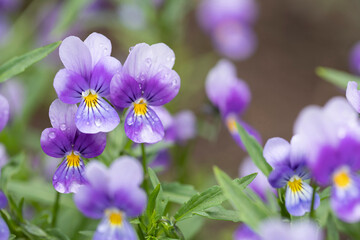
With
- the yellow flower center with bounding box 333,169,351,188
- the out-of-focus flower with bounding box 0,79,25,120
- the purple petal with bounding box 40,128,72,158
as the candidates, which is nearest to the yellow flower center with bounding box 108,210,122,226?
the purple petal with bounding box 40,128,72,158

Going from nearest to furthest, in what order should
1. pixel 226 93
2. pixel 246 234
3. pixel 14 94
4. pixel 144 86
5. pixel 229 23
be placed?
1. pixel 144 86
2. pixel 246 234
3. pixel 226 93
4. pixel 14 94
5. pixel 229 23

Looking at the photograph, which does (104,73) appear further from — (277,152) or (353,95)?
(353,95)

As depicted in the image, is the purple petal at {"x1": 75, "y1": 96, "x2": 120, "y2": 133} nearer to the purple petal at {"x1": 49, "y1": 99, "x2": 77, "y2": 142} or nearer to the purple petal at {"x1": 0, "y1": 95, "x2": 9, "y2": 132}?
the purple petal at {"x1": 49, "y1": 99, "x2": 77, "y2": 142}

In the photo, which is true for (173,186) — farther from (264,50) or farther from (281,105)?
(264,50)

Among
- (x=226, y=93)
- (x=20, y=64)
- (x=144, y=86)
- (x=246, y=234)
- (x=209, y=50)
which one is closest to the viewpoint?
(x=144, y=86)

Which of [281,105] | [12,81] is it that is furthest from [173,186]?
[281,105]

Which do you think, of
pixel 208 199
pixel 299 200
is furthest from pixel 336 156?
pixel 208 199
